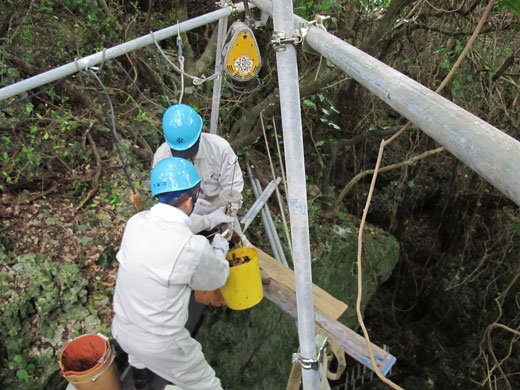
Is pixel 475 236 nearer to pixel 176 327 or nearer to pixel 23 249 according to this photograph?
pixel 176 327

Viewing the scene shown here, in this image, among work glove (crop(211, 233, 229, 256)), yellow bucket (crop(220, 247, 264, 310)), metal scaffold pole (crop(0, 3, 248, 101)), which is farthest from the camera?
yellow bucket (crop(220, 247, 264, 310))

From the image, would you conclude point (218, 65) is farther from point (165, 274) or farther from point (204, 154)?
point (165, 274)

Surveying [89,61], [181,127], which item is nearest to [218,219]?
[181,127]

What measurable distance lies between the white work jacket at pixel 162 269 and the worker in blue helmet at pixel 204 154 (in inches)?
21.8

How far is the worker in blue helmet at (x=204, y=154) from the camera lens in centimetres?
275

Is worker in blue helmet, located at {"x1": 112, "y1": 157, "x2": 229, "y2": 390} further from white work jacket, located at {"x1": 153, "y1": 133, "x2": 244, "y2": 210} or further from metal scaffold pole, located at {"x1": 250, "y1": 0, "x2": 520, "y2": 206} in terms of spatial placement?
metal scaffold pole, located at {"x1": 250, "y1": 0, "x2": 520, "y2": 206}

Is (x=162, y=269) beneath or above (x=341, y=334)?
above

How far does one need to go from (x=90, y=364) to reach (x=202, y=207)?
146cm

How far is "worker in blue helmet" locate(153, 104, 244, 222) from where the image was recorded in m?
2.75

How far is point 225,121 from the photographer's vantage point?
5.29 m

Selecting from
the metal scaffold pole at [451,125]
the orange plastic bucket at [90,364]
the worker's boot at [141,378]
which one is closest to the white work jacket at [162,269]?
the orange plastic bucket at [90,364]

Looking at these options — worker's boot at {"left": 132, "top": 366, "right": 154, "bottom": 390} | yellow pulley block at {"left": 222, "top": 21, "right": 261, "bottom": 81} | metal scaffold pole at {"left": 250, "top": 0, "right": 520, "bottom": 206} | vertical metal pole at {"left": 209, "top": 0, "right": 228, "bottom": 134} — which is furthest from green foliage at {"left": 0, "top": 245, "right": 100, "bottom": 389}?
metal scaffold pole at {"left": 250, "top": 0, "right": 520, "bottom": 206}

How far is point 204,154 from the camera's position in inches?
123

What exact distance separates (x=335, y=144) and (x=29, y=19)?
14.5 feet
